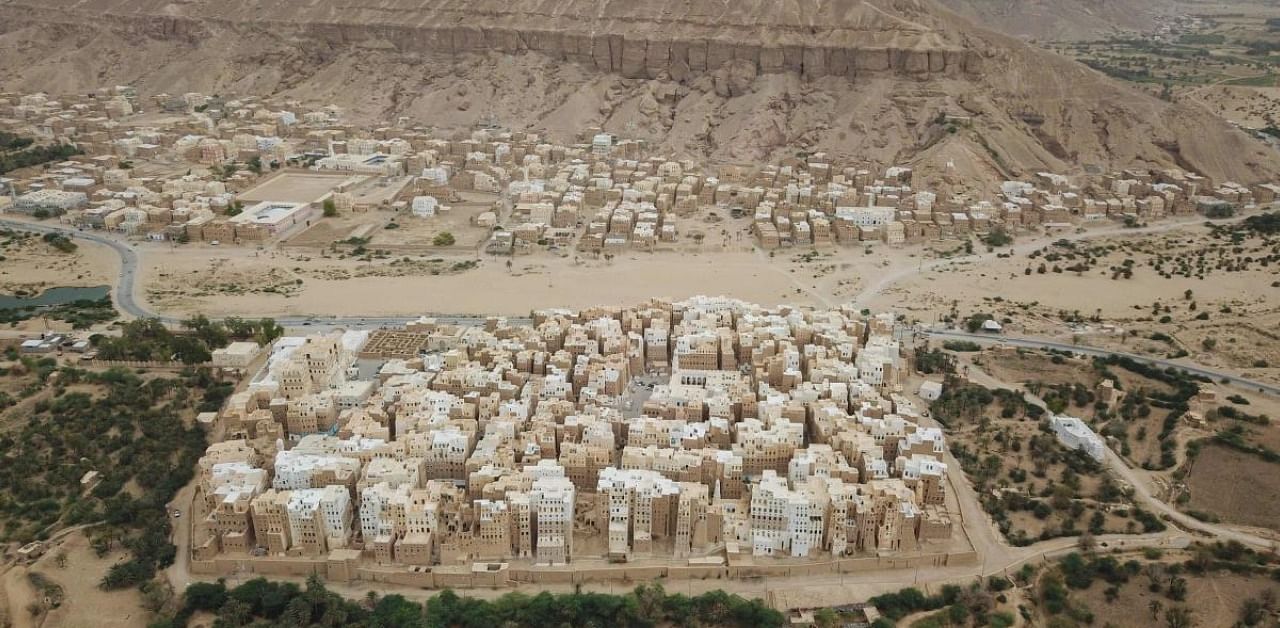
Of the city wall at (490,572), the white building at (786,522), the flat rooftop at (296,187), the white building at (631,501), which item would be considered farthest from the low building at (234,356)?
the flat rooftop at (296,187)

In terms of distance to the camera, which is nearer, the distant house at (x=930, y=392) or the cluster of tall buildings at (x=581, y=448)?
the cluster of tall buildings at (x=581, y=448)

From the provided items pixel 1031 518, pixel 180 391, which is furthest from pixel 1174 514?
pixel 180 391

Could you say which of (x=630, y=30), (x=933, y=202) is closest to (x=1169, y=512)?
(x=933, y=202)

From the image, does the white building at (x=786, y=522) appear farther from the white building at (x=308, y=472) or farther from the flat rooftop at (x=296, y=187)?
the flat rooftop at (x=296, y=187)

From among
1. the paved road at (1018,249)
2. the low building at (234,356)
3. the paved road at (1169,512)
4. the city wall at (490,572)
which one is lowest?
the city wall at (490,572)

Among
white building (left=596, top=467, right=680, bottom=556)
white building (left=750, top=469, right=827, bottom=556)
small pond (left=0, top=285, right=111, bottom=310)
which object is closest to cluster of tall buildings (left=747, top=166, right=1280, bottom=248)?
white building (left=750, top=469, right=827, bottom=556)

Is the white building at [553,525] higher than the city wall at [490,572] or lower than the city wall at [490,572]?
higher

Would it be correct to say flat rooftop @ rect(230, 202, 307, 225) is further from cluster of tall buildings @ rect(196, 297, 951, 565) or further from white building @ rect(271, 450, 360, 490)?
white building @ rect(271, 450, 360, 490)

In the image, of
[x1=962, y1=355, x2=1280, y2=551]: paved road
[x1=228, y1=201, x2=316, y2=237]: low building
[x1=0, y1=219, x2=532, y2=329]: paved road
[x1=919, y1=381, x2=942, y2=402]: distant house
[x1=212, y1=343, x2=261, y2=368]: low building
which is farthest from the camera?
[x1=228, y1=201, x2=316, y2=237]: low building
